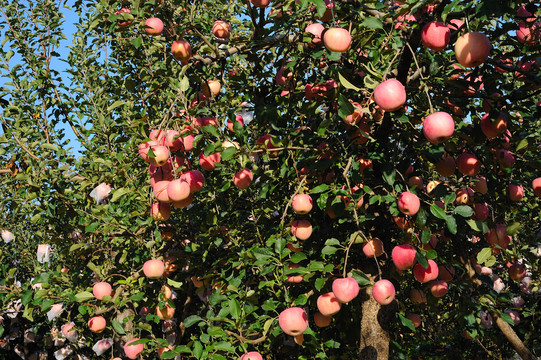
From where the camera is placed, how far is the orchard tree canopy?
211cm

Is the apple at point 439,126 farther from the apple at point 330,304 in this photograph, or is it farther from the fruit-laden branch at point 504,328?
the fruit-laden branch at point 504,328

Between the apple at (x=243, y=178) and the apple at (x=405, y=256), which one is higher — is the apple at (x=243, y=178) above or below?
above

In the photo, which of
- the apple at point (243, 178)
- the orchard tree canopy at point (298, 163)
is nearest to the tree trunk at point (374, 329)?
the orchard tree canopy at point (298, 163)

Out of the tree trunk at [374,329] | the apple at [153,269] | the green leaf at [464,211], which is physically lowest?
the tree trunk at [374,329]

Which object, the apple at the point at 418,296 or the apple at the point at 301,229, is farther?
the apple at the point at 418,296

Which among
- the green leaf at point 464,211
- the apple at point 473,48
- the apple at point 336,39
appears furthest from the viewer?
the green leaf at point 464,211

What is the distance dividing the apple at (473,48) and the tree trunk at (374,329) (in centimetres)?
164

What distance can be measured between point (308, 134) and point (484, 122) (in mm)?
930

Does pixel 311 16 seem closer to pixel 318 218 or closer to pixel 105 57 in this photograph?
pixel 318 218

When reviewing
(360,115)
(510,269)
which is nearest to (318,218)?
(360,115)

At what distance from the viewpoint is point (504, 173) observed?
9.67 ft

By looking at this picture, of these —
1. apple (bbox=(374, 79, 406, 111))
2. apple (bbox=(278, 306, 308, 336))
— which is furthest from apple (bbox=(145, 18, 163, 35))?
apple (bbox=(278, 306, 308, 336))

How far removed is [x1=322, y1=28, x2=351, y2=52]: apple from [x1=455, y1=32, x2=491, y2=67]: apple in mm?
459

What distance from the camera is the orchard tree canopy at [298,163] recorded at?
211cm
